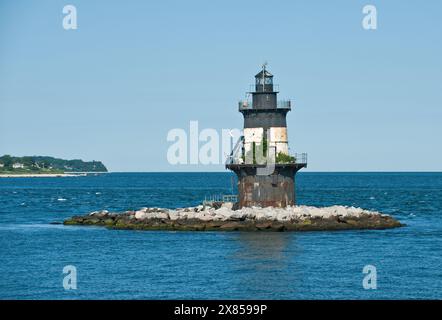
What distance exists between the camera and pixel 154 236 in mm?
58781

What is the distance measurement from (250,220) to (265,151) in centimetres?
520

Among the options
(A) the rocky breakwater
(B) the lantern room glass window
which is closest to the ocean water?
(A) the rocky breakwater

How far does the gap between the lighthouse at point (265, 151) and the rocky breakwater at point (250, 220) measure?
117 cm

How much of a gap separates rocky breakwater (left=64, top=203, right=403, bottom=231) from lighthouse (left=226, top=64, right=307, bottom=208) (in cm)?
117

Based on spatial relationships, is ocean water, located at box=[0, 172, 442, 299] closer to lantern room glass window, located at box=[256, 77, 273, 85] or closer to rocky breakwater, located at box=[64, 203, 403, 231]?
rocky breakwater, located at box=[64, 203, 403, 231]

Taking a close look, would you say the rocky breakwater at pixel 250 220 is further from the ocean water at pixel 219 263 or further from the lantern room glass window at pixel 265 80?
the lantern room glass window at pixel 265 80

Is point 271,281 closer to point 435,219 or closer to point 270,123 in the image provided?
point 270,123

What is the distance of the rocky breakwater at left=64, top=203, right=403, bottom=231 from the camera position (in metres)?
60.0

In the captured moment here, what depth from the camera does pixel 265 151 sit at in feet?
201

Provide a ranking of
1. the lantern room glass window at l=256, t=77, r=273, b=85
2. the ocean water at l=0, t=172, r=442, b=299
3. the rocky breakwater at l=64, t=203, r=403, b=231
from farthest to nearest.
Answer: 1. the lantern room glass window at l=256, t=77, r=273, b=85
2. the rocky breakwater at l=64, t=203, r=403, b=231
3. the ocean water at l=0, t=172, r=442, b=299

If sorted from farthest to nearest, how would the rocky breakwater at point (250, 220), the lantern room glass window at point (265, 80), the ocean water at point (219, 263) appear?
the lantern room glass window at point (265, 80)
the rocky breakwater at point (250, 220)
the ocean water at point (219, 263)

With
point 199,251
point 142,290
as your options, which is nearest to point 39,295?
point 142,290

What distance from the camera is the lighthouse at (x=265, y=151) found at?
61.2 metres

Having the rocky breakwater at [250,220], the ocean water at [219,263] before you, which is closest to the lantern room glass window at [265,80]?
the rocky breakwater at [250,220]
